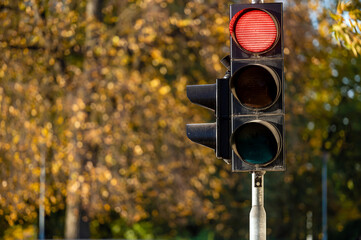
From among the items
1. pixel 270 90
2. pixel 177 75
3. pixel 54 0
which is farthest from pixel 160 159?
pixel 270 90

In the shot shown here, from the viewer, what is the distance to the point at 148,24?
49.1 ft

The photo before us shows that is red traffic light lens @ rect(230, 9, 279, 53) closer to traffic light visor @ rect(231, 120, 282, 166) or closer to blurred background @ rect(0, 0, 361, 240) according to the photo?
traffic light visor @ rect(231, 120, 282, 166)

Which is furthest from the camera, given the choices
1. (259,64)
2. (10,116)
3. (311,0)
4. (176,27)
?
(311,0)

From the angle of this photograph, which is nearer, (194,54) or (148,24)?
(148,24)

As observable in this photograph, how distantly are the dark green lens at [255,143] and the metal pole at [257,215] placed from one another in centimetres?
21

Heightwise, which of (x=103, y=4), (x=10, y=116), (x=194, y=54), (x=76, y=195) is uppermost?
(x=103, y=4)

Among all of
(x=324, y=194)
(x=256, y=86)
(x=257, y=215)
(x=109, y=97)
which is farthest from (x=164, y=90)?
(x=324, y=194)

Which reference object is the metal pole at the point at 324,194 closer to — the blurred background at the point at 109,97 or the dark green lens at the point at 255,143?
the blurred background at the point at 109,97

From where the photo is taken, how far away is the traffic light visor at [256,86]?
5.24 m

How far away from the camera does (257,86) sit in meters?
5.28

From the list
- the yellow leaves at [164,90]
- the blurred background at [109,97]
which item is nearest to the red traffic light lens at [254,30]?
the blurred background at [109,97]

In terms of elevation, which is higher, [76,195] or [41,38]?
[41,38]

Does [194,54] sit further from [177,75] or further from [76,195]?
[76,195]

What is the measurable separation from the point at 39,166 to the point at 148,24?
11.4ft
